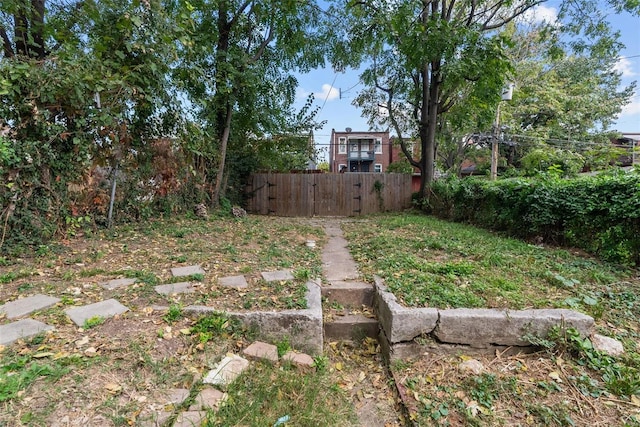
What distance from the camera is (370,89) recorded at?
10938 millimetres

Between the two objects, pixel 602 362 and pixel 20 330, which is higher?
pixel 20 330

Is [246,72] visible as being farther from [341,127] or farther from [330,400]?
[341,127]

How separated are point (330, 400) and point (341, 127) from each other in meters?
28.4

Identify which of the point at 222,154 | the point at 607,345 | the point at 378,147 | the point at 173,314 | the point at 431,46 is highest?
the point at 378,147

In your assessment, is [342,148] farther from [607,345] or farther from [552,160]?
[607,345]

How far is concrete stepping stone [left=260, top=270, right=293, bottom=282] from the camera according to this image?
278 centimetres

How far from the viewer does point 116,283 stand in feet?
8.52

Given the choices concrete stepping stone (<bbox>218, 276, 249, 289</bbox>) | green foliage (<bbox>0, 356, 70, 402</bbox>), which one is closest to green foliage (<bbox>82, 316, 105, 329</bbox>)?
green foliage (<bbox>0, 356, 70, 402</bbox>)

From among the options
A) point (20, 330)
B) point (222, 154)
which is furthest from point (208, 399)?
point (222, 154)

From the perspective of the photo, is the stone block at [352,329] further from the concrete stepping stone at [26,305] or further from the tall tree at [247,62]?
the tall tree at [247,62]

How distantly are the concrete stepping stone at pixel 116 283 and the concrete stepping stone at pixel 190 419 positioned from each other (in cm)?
155

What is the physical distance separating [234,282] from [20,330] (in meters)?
1.35

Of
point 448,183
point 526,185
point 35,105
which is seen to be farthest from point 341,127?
point 35,105

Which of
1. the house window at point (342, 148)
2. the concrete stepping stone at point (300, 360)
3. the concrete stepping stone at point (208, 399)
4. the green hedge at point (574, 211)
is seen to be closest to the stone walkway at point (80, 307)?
the concrete stepping stone at point (300, 360)
